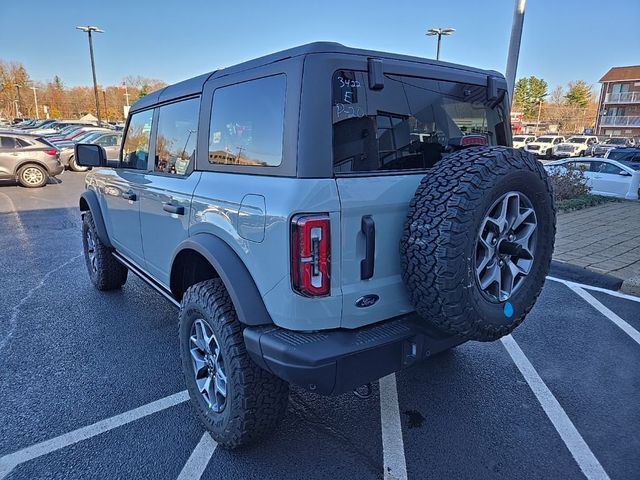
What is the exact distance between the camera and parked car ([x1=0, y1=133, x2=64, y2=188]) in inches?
515

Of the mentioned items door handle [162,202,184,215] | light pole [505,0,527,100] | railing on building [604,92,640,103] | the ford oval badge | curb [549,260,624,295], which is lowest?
curb [549,260,624,295]

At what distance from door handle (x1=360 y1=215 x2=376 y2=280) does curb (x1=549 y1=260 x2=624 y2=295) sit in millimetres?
4589

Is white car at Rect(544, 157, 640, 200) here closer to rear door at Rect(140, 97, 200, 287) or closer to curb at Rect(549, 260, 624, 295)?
curb at Rect(549, 260, 624, 295)

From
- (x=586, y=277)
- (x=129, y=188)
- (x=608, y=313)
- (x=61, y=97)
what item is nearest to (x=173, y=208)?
(x=129, y=188)

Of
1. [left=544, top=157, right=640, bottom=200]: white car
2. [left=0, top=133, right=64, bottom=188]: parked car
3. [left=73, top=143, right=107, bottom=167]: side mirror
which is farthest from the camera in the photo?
[left=0, top=133, right=64, bottom=188]: parked car

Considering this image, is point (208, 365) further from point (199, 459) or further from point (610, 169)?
point (610, 169)

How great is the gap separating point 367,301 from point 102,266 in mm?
3689

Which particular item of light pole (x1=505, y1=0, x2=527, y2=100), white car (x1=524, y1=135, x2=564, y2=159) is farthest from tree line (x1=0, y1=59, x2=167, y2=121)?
light pole (x1=505, y1=0, x2=527, y2=100)

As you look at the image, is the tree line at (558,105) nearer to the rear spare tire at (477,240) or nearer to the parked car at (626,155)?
the parked car at (626,155)

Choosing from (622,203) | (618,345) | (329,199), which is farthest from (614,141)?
(329,199)

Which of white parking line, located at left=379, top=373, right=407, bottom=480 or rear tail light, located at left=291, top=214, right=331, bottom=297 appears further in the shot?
white parking line, located at left=379, top=373, right=407, bottom=480

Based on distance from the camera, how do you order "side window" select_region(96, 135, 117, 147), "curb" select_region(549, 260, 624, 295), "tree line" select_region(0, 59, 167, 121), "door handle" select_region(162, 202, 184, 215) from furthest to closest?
1. "tree line" select_region(0, 59, 167, 121)
2. "side window" select_region(96, 135, 117, 147)
3. "curb" select_region(549, 260, 624, 295)
4. "door handle" select_region(162, 202, 184, 215)

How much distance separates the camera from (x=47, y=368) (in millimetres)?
3336

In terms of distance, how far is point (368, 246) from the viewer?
6.79ft
